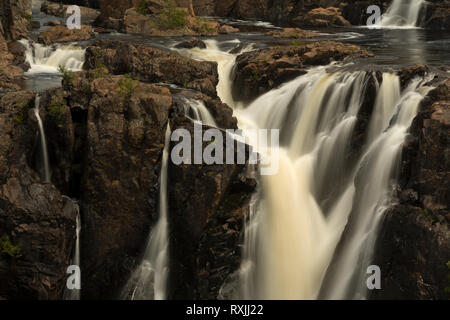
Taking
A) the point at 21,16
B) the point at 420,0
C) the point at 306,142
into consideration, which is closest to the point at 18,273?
the point at 306,142

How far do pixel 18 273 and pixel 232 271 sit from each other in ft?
12.3

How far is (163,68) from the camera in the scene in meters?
13.4

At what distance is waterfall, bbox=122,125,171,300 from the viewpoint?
9539 millimetres

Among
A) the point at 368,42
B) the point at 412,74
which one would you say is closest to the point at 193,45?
the point at 368,42

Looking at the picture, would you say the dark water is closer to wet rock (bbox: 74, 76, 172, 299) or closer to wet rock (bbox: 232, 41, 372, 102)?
wet rock (bbox: 232, 41, 372, 102)

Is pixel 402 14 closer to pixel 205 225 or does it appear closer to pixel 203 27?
pixel 203 27

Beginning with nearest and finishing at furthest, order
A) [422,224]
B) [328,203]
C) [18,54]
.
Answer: [422,224] → [328,203] → [18,54]

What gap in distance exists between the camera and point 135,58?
1355 centimetres

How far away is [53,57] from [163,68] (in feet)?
15.3

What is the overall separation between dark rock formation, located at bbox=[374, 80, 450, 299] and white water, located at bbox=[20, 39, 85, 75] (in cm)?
1028

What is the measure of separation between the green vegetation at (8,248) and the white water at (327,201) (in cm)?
398

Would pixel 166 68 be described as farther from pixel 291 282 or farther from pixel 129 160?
pixel 291 282

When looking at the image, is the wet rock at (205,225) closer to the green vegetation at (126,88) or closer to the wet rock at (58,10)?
the green vegetation at (126,88)

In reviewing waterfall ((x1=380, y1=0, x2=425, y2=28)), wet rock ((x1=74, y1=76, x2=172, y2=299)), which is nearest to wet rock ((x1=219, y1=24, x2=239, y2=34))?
waterfall ((x1=380, y1=0, x2=425, y2=28))
